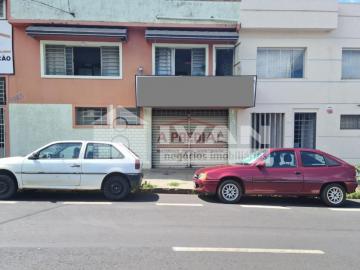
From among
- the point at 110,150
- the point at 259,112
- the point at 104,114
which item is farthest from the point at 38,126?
the point at 259,112

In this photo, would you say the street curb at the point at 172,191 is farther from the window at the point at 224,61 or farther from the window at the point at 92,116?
the window at the point at 224,61

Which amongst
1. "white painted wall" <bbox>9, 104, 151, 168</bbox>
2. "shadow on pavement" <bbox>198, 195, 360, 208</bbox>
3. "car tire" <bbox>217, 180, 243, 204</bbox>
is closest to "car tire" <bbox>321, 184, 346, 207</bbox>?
"shadow on pavement" <bbox>198, 195, 360, 208</bbox>

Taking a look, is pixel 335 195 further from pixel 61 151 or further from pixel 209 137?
pixel 61 151

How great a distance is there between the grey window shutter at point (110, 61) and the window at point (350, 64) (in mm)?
9602

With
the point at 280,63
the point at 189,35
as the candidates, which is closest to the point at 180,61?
the point at 189,35

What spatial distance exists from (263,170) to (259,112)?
5259 mm

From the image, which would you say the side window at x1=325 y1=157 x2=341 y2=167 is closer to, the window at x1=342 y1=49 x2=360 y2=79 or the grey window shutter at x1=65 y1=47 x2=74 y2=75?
the window at x1=342 y1=49 x2=360 y2=79

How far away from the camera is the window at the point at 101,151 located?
786 centimetres

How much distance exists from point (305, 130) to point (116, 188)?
895 cm

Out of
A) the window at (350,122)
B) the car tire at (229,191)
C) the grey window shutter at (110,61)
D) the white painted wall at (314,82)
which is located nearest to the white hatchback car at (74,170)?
the car tire at (229,191)

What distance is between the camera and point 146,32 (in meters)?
11.9

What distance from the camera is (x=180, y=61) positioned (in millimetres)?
12867

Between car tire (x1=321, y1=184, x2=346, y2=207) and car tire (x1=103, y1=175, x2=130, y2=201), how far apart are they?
5.11 metres

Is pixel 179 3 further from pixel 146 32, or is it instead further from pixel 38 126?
pixel 38 126
